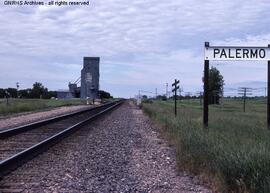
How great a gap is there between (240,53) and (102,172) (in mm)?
8140

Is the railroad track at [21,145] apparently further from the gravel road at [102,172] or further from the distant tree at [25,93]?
the distant tree at [25,93]

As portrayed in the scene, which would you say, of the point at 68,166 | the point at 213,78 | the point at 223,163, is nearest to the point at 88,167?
the point at 68,166

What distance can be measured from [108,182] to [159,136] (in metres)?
11.4

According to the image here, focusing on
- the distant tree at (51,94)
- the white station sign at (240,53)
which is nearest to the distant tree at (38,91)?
the distant tree at (51,94)

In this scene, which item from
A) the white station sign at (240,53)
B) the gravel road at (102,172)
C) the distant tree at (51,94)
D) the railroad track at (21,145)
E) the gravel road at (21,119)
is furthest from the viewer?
the distant tree at (51,94)

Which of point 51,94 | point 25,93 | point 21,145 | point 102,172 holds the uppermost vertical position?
point 25,93

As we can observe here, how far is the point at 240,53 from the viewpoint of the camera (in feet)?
58.5

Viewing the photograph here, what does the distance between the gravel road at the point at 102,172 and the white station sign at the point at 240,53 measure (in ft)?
11.7

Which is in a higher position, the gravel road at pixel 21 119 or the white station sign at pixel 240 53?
the white station sign at pixel 240 53

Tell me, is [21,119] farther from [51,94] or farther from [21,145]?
[51,94]

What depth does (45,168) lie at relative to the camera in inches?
469

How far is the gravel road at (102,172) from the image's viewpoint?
9.77 meters

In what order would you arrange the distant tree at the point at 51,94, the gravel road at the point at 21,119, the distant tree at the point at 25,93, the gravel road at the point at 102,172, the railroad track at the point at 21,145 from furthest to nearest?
1. the distant tree at the point at 51,94
2. the distant tree at the point at 25,93
3. the gravel road at the point at 21,119
4. the railroad track at the point at 21,145
5. the gravel road at the point at 102,172

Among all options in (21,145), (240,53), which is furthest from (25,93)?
(21,145)
